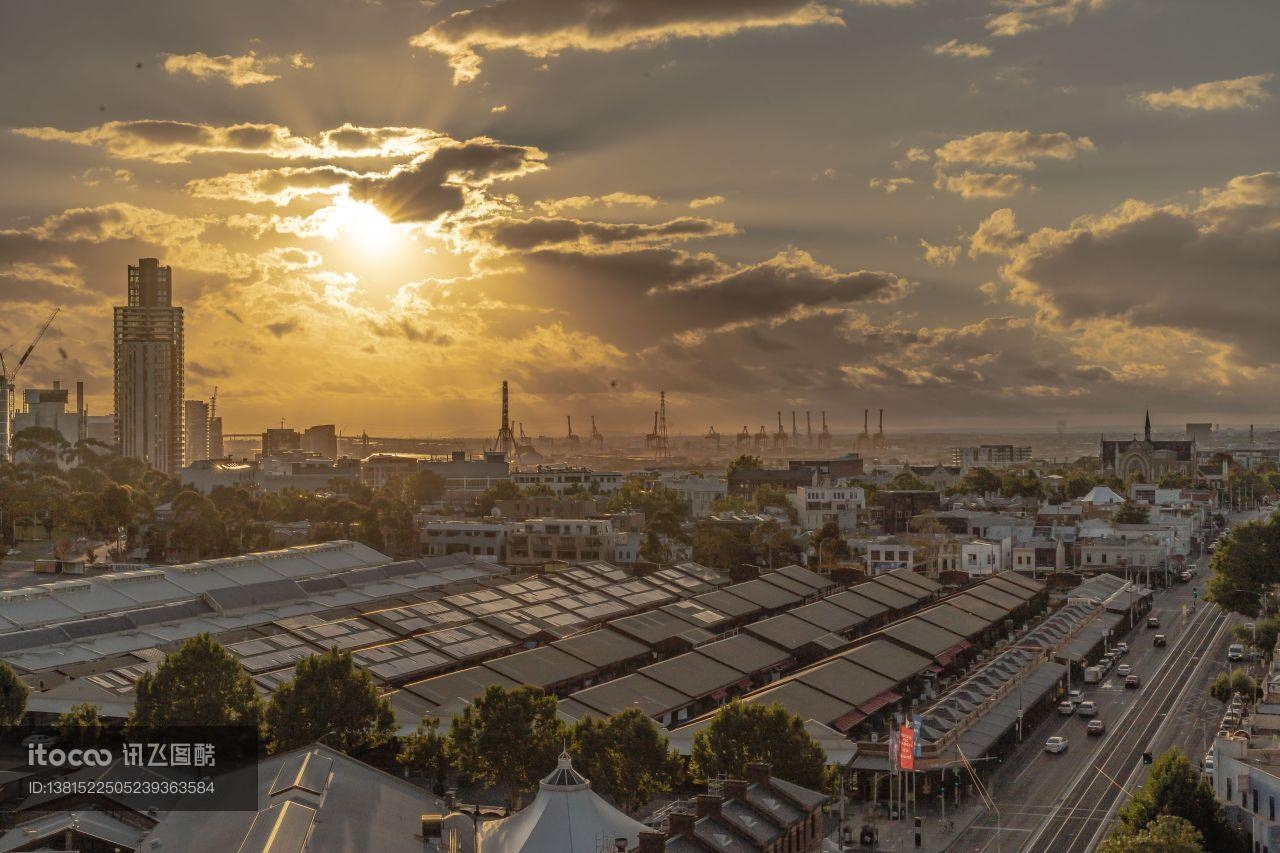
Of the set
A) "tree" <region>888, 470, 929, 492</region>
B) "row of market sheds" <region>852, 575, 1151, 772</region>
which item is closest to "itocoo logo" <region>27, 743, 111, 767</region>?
"row of market sheds" <region>852, 575, 1151, 772</region>

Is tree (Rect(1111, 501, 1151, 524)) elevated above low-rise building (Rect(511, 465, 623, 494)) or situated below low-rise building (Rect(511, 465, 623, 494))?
below

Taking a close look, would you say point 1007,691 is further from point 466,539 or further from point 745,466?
point 745,466

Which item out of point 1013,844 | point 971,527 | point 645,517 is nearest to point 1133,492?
point 971,527

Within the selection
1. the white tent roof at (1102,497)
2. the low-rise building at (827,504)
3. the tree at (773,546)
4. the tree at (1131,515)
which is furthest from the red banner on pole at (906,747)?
the white tent roof at (1102,497)

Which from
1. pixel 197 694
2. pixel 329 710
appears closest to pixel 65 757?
pixel 197 694

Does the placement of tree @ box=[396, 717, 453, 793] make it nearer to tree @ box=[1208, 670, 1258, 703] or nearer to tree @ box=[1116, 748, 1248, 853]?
tree @ box=[1116, 748, 1248, 853]
